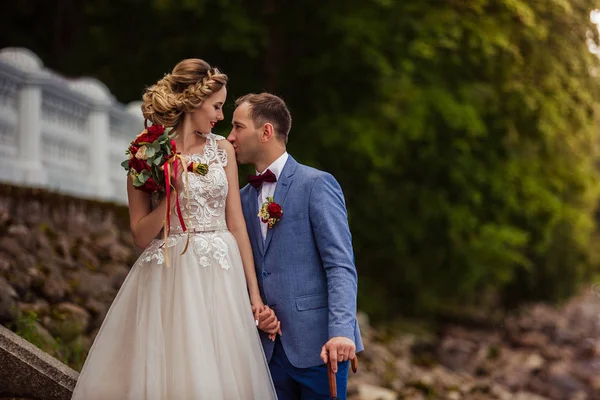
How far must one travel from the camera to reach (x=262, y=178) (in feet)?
13.8

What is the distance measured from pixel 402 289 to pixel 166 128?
1403 cm

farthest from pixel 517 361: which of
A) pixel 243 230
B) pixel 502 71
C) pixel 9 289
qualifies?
pixel 243 230

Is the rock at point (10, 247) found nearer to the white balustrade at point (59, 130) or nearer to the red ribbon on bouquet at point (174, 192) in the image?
the white balustrade at point (59, 130)

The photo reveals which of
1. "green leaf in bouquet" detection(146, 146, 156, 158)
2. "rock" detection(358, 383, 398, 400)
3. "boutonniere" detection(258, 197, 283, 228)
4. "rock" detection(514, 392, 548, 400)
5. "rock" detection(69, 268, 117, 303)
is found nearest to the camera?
"green leaf in bouquet" detection(146, 146, 156, 158)

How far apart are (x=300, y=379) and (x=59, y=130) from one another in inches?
263

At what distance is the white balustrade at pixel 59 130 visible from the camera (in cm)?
909

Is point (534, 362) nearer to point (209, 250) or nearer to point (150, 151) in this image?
point (209, 250)

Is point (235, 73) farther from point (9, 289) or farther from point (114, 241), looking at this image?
point (9, 289)

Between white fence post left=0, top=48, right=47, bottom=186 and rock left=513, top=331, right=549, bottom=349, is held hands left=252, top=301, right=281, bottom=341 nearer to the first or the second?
white fence post left=0, top=48, right=47, bottom=186

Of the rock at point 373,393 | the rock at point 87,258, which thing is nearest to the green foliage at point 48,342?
the rock at point 87,258

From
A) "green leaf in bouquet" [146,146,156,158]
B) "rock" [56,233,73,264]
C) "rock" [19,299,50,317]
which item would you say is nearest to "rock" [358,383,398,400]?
"rock" [56,233,73,264]

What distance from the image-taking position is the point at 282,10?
13.5 metres

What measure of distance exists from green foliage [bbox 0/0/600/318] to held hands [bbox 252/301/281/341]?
8.23 m

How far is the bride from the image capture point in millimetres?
3877
